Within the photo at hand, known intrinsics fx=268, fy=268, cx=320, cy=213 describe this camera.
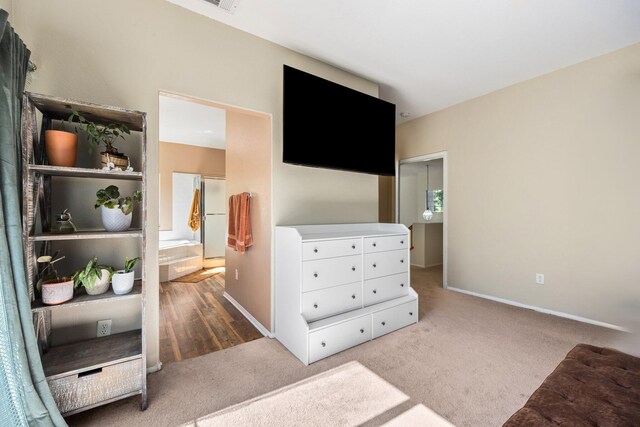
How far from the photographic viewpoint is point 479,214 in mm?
Result: 3719

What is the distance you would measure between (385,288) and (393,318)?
284 mm

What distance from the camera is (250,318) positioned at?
2945 millimetres

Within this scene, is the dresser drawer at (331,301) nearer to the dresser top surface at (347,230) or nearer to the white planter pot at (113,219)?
the dresser top surface at (347,230)

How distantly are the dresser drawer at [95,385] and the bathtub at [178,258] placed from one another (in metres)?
3.31

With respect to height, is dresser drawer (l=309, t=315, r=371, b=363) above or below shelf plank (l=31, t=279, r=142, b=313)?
below

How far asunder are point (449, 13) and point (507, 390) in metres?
2.80

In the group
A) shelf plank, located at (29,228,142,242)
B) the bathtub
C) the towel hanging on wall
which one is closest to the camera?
shelf plank, located at (29,228,142,242)

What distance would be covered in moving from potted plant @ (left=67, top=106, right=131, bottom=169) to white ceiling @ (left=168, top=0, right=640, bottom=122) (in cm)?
113

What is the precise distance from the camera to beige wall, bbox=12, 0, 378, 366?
5.63ft

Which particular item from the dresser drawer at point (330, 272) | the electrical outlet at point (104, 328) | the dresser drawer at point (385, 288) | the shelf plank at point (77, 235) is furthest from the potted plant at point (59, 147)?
the dresser drawer at point (385, 288)

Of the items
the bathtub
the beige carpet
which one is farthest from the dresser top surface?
the bathtub

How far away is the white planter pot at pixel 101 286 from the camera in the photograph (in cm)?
154

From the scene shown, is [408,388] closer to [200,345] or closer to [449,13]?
[200,345]

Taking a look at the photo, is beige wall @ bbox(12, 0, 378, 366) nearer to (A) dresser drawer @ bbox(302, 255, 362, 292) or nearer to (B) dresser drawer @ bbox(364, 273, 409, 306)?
(A) dresser drawer @ bbox(302, 255, 362, 292)
